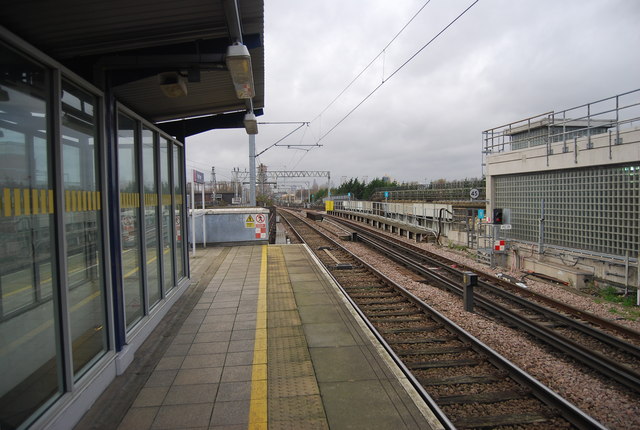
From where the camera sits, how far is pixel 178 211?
7.64m

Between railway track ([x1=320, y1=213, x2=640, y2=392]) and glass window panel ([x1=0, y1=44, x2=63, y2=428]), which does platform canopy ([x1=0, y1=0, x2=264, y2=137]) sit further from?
railway track ([x1=320, y1=213, x2=640, y2=392])

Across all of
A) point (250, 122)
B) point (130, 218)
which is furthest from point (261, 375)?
point (250, 122)

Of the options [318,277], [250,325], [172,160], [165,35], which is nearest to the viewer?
[165,35]

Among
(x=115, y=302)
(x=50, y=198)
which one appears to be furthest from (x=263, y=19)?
(x=115, y=302)

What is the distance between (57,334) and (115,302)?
104 centimetres

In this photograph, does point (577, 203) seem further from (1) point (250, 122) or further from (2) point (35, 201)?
(2) point (35, 201)

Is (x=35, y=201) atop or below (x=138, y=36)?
below

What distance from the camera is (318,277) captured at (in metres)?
9.20

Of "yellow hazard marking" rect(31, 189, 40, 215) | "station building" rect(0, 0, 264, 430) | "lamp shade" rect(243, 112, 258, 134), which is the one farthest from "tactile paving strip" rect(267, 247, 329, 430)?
"lamp shade" rect(243, 112, 258, 134)

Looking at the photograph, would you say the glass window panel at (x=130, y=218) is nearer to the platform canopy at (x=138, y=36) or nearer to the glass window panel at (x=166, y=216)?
the platform canopy at (x=138, y=36)

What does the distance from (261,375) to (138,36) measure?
145 inches

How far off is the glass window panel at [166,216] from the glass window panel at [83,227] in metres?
A: 2.49

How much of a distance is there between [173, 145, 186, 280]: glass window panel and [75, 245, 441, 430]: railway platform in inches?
35.0

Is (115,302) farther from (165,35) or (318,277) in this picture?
(318,277)
